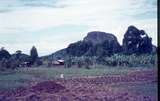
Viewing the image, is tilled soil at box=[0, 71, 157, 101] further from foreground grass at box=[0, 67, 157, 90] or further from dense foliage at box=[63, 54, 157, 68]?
dense foliage at box=[63, 54, 157, 68]

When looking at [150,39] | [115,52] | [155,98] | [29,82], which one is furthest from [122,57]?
[29,82]

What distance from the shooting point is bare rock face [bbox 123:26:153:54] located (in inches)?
361

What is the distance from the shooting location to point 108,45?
31.2 ft

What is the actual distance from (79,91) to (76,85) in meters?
0.23

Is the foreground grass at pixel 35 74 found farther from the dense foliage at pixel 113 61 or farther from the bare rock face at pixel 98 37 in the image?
the bare rock face at pixel 98 37

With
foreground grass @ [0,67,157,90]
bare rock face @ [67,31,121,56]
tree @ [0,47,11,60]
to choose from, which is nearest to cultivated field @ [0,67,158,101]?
foreground grass @ [0,67,157,90]

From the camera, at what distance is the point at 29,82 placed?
920 centimetres

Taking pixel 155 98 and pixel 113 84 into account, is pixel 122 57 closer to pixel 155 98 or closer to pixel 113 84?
pixel 113 84

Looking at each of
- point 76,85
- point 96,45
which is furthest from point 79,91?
point 96,45

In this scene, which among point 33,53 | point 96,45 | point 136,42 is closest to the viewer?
point 33,53

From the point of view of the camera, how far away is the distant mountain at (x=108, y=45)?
30.1ft

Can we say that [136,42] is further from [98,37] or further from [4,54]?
[4,54]

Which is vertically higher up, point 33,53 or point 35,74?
point 33,53

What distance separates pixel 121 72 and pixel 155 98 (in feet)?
5.52
